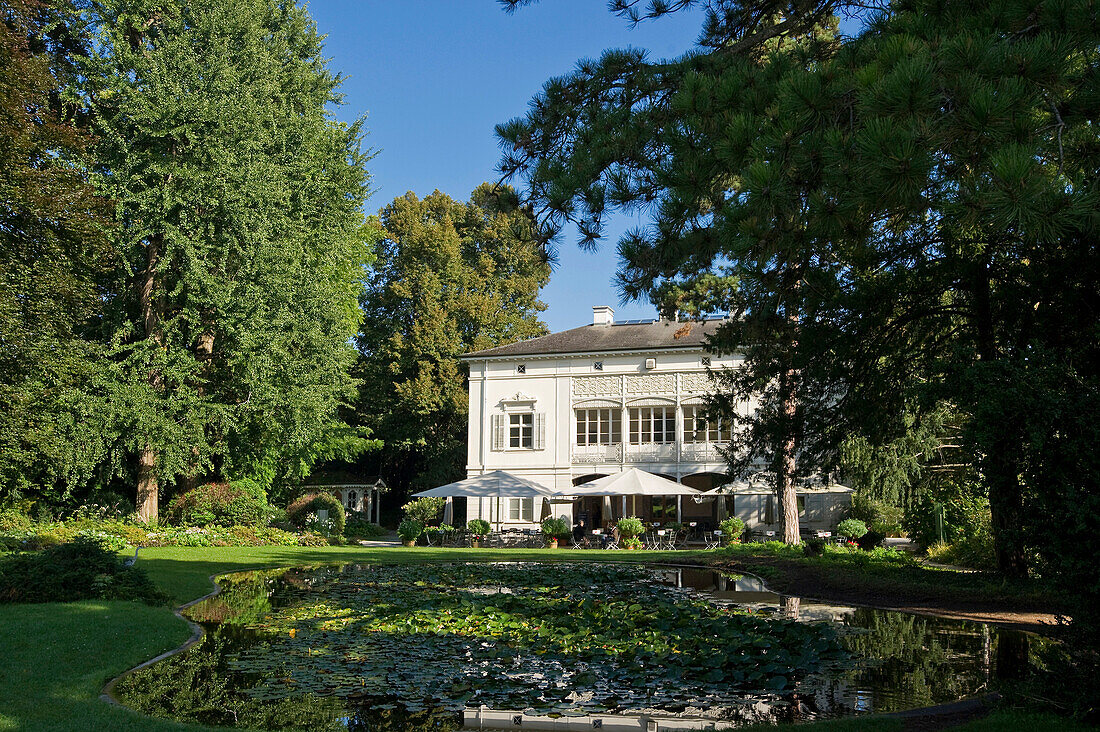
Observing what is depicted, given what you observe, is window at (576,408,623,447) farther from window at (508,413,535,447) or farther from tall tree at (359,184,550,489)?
tall tree at (359,184,550,489)

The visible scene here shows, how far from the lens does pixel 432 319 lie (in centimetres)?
4241

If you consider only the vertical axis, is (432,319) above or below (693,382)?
above

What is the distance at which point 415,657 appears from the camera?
7.46 m

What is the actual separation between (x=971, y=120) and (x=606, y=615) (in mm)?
6839

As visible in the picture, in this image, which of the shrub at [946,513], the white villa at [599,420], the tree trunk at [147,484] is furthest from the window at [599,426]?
the tree trunk at [147,484]

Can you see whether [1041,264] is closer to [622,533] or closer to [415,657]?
[415,657]

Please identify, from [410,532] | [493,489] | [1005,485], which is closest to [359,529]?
[410,532]

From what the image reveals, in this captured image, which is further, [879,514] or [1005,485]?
[879,514]

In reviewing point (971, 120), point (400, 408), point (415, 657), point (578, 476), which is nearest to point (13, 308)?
point (415, 657)

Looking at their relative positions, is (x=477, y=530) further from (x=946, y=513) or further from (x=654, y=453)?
(x=946, y=513)

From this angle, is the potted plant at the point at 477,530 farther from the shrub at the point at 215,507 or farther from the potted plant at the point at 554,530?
the shrub at the point at 215,507

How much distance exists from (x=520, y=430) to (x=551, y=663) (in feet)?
94.8

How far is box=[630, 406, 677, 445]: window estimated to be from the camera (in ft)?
113

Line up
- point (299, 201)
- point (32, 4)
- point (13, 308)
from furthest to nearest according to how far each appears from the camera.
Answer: point (299, 201), point (32, 4), point (13, 308)
